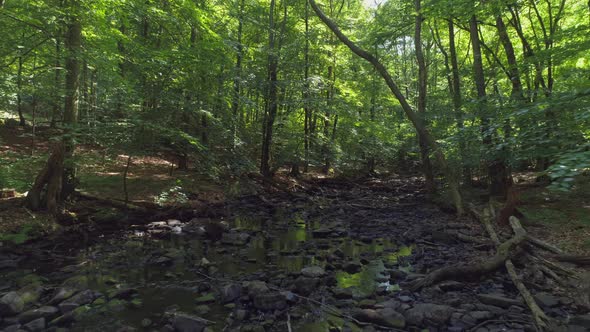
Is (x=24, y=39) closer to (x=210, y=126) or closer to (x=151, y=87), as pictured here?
(x=151, y=87)

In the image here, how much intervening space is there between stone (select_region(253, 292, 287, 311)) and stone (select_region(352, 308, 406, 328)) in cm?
124

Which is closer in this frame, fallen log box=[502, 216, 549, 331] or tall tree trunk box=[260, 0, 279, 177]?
fallen log box=[502, 216, 549, 331]

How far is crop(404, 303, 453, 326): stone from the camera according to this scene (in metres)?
5.26

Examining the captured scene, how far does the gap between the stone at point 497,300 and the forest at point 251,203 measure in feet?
0.09

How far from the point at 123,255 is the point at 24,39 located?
657 cm

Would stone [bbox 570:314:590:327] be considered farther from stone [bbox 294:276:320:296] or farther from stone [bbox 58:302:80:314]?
stone [bbox 58:302:80:314]

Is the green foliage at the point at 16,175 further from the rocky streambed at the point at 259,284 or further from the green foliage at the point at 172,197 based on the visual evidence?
the green foliage at the point at 172,197

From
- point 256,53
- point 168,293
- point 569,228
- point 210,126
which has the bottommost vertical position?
point 168,293

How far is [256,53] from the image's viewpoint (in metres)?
20.0

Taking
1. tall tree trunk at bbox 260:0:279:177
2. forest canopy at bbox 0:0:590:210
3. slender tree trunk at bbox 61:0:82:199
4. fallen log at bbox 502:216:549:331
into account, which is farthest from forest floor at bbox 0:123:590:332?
tall tree trunk at bbox 260:0:279:177

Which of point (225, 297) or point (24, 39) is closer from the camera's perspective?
point (225, 297)

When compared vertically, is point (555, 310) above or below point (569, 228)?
below

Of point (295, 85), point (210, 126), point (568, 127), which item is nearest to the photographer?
point (568, 127)

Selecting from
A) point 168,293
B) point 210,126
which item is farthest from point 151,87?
point 168,293
